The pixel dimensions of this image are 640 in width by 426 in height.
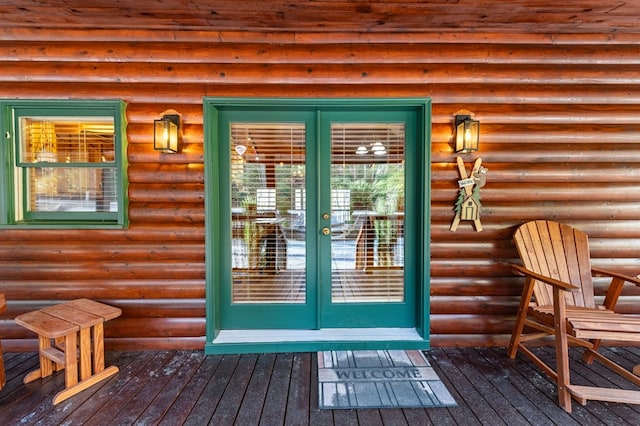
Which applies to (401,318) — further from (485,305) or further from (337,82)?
(337,82)

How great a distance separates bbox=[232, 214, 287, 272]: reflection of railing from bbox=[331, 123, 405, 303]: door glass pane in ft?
1.61

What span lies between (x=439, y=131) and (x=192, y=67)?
2164 mm

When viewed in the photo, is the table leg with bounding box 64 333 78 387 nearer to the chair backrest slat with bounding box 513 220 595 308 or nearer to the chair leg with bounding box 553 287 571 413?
the chair leg with bounding box 553 287 571 413

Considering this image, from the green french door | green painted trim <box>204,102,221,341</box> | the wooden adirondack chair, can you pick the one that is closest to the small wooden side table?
green painted trim <box>204,102,221,341</box>

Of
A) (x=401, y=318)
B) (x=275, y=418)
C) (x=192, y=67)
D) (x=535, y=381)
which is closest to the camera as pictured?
(x=275, y=418)

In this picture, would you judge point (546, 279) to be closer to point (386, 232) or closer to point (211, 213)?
point (386, 232)

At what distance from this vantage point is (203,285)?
2.69 metres

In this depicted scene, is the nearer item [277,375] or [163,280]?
[277,375]

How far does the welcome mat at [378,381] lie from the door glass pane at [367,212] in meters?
0.49

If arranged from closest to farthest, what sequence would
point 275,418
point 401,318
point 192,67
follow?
point 275,418 < point 192,67 < point 401,318

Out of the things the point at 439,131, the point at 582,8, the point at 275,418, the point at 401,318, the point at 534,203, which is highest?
the point at 582,8

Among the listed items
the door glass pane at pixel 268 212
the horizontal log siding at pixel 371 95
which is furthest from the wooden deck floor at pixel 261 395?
the door glass pane at pixel 268 212

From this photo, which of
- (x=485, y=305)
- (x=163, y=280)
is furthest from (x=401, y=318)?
(x=163, y=280)

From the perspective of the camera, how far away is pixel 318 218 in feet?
9.12
